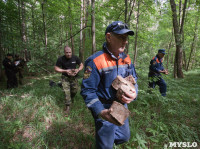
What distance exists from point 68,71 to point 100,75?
242 cm

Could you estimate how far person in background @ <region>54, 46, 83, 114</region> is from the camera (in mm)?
3660

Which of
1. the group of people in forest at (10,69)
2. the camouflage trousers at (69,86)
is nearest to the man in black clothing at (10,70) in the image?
the group of people in forest at (10,69)

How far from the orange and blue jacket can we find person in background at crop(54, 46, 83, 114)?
2.35 metres

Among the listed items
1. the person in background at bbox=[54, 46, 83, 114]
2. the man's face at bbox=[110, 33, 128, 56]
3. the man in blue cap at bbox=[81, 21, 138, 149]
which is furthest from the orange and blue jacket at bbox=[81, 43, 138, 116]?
the person in background at bbox=[54, 46, 83, 114]

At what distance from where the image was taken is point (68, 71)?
12.0 feet

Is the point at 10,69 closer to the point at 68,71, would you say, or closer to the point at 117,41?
the point at 68,71

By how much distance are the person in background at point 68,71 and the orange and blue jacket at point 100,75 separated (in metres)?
2.35

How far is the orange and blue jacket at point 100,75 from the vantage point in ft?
4.49

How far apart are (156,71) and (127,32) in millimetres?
3464

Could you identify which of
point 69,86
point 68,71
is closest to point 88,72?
point 68,71

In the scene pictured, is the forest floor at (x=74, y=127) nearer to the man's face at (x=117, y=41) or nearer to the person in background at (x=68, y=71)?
the person in background at (x=68, y=71)

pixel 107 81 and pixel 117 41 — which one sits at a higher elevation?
pixel 117 41

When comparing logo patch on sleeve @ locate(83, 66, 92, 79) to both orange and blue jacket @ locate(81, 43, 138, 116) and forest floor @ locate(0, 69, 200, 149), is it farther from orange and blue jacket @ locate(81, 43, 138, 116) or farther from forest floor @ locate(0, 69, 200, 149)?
forest floor @ locate(0, 69, 200, 149)

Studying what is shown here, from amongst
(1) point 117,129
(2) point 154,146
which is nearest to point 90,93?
(1) point 117,129
